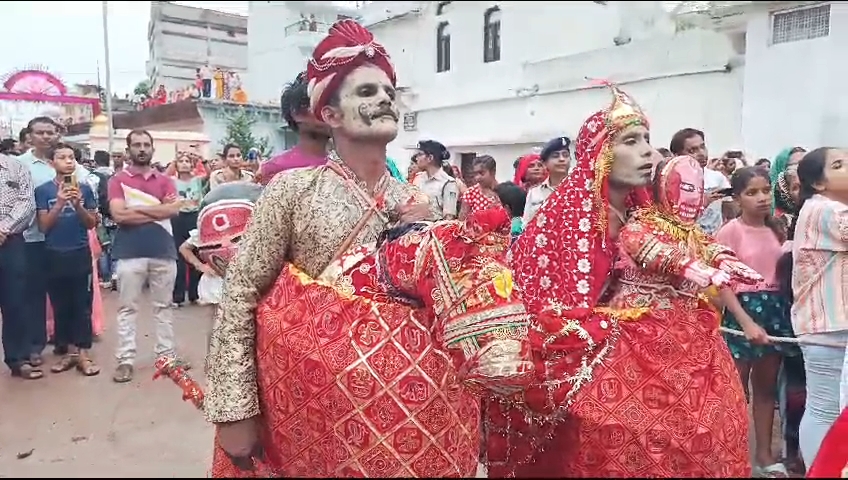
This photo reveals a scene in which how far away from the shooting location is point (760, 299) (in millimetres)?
3850

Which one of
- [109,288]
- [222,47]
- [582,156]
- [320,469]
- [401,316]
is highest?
[222,47]

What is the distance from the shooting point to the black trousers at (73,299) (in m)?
5.55

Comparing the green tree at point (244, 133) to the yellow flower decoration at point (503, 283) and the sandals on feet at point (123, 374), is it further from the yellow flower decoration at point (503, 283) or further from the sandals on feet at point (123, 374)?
the yellow flower decoration at point (503, 283)

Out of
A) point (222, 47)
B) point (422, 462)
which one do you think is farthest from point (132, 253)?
point (422, 462)

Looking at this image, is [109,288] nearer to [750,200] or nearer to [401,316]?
[750,200]

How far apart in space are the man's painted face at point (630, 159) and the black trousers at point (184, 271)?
617 cm

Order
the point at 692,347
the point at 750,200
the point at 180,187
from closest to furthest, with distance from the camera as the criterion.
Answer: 1. the point at 692,347
2. the point at 750,200
3. the point at 180,187

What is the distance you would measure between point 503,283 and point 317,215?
2.06ft

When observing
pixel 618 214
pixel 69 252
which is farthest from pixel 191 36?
pixel 69 252

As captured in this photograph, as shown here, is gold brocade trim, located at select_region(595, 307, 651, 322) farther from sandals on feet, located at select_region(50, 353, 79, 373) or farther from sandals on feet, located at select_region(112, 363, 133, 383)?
sandals on feet, located at select_region(50, 353, 79, 373)

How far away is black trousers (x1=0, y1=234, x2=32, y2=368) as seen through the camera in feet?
17.0

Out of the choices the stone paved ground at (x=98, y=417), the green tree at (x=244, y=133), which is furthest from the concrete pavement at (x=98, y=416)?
the green tree at (x=244, y=133)

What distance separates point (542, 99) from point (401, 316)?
8925 millimetres

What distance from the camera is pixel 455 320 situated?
1.29 m
